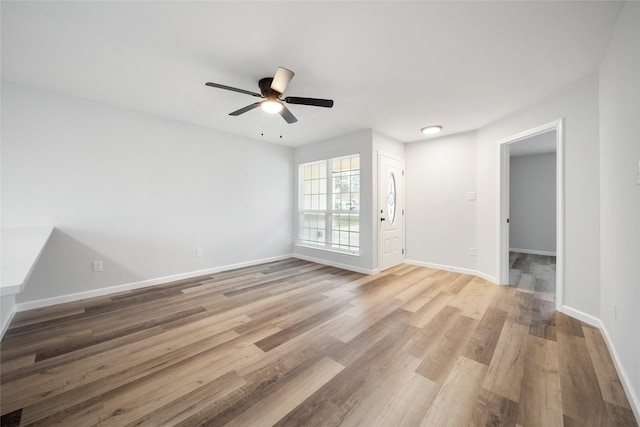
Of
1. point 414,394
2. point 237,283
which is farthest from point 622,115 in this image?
point 237,283

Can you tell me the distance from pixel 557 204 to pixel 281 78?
10.9 ft

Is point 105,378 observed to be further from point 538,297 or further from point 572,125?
point 572,125

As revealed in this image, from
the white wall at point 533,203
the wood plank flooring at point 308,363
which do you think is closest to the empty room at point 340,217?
the wood plank flooring at point 308,363

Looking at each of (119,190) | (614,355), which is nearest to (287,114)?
(119,190)

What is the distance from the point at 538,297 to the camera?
3131mm

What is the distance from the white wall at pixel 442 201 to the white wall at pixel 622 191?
1907 mm

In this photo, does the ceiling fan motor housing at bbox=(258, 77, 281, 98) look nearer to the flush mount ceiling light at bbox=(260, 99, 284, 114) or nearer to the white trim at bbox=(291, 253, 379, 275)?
the flush mount ceiling light at bbox=(260, 99, 284, 114)

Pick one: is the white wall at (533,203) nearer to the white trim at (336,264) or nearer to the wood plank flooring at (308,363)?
the wood plank flooring at (308,363)

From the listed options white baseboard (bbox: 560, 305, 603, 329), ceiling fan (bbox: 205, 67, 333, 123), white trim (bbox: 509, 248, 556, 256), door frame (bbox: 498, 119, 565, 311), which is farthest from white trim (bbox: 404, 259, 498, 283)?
ceiling fan (bbox: 205, 67, 333, 123)

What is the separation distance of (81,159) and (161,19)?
2.38 meters

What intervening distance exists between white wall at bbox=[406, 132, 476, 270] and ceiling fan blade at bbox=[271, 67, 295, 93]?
337 cm

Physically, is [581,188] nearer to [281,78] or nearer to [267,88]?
[281,78]

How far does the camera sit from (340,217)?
4.83 m

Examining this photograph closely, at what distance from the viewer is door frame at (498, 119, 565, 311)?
2.68 meters
